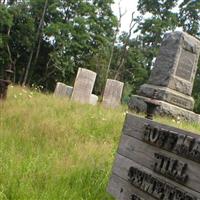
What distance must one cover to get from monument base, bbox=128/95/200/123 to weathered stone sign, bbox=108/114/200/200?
7.55m

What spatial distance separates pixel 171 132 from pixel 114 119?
5267mm

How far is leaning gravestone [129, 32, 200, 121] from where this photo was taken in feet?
38.8

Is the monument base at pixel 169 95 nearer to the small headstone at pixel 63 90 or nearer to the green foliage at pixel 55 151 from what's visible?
the green foliage at pixel 55 151

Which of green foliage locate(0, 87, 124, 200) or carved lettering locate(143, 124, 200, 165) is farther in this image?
green foliage locate(0, 87, 124, 200)

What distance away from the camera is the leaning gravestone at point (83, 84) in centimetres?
1306

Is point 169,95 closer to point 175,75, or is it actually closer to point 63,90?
point 175,75

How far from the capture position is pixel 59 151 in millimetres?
5805

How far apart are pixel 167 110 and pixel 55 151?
609 cm

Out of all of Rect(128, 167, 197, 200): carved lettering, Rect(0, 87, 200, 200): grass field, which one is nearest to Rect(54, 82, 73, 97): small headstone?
Rect(0, 87, 200, 200): grass field

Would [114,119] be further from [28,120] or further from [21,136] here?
[21,136]

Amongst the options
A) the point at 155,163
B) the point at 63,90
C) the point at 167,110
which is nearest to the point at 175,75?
the point at 167,110

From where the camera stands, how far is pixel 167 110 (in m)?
11.3

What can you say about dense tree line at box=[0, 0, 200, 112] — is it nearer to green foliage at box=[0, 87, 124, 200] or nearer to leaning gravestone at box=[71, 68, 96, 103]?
leaning gravestone at box=[71, 68, 96, 103]

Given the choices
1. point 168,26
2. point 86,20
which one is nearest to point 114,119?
point 86,20
